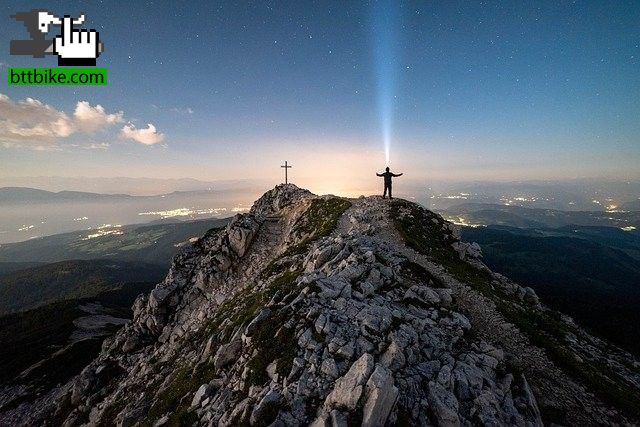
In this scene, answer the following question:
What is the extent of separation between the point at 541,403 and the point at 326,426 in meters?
11.9

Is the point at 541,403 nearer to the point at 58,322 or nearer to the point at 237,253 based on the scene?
the point at 237,253

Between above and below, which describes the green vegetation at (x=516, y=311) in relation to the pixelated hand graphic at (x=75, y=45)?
below

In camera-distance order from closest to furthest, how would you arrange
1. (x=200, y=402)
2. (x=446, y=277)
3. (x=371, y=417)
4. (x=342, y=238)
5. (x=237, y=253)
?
(x=371, y=417)
(x=200, y=402)
(x=446, y=277)
(x=342, y=238)
(x=237, y=253)

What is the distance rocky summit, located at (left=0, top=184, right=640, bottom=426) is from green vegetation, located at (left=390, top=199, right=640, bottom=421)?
0.15m

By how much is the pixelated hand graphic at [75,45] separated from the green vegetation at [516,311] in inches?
1924

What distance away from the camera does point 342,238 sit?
29922 mm

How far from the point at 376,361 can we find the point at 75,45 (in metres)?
54.1

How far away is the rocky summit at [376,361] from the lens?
41.5ft

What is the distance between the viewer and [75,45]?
38750mm

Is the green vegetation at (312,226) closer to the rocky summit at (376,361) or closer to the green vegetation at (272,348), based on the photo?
the rocky summit at (376,361)

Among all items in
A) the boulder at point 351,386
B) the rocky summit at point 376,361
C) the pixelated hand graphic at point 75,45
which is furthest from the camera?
the pixelated hand graphic at point 75,45

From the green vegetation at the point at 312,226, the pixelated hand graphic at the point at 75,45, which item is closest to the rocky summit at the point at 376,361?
the green vegetation at the point at 312,226

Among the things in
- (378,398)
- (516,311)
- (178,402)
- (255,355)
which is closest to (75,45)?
(178,402)

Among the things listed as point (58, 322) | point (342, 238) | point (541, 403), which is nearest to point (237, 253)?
point (342, 238)
